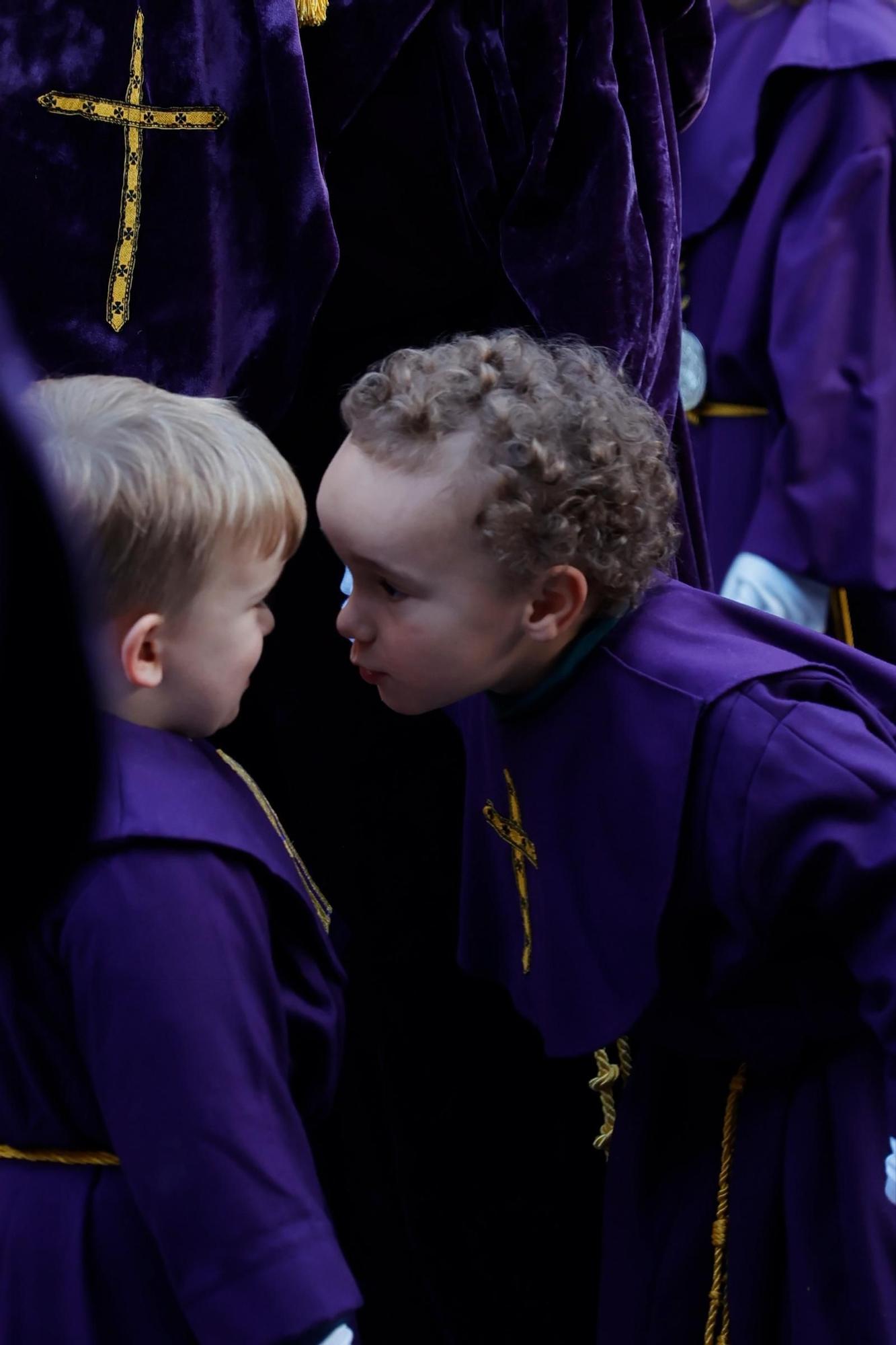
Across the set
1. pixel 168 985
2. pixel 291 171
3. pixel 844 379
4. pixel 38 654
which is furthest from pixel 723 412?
pixel 38 654

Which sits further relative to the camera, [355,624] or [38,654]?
[355,624]

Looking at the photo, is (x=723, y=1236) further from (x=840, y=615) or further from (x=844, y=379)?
(x=844, y=379)

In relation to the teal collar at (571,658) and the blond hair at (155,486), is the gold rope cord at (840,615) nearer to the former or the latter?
the teal collar at (571,658)

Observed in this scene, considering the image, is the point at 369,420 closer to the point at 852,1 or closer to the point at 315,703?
the point at 315,703

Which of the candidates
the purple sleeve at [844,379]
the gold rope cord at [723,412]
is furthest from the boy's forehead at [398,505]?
the gold rope cord at [723,412]

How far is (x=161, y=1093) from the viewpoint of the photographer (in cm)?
86

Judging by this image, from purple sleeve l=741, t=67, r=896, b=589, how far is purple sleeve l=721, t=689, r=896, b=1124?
2.38ft

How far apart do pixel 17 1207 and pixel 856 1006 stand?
1.91 ft

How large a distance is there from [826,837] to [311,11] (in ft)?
2.36

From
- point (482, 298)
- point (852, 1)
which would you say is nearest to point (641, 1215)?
point (482, 298)

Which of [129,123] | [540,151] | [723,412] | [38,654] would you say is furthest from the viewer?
[723,412]

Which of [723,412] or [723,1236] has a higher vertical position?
[723,412]

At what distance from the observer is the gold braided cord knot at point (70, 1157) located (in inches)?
37.1

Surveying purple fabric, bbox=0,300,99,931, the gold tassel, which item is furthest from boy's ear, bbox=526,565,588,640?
purple fabric, bbox=0,300,99,931
